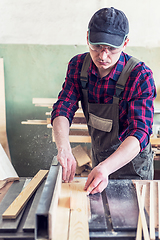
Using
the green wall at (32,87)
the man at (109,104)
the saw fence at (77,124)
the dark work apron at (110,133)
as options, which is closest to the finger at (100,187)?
the man at (109,104)

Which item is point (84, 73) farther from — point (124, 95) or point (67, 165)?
point (67, 165)

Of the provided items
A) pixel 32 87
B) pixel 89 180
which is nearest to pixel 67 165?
pixel 89 180

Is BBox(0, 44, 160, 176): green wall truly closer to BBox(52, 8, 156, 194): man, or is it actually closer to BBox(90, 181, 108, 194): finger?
BBox(52, 8, 156, 194): man

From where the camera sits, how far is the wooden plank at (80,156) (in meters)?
2.91

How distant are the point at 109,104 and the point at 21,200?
2.85ft

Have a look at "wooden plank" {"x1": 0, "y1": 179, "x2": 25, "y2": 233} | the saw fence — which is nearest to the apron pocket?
"wooden plank" {"x1": 0, "y1": 179, "x2": 25, "y2": 233}

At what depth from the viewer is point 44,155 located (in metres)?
3.28

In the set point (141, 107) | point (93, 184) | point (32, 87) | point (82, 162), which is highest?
point (32, 87)

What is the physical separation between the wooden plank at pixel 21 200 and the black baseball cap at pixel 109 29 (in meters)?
0.94

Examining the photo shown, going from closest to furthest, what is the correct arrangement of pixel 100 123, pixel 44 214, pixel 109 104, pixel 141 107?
1. pixel 44 214
2. pixel 141 107
3. pixel 109 104
4. pixel 100 123

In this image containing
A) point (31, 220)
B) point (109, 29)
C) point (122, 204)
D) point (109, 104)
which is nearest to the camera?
point (31, 220)

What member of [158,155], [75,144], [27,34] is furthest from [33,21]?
[158,155]

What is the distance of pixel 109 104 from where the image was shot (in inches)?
63.2

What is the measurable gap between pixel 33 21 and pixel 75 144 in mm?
1839
